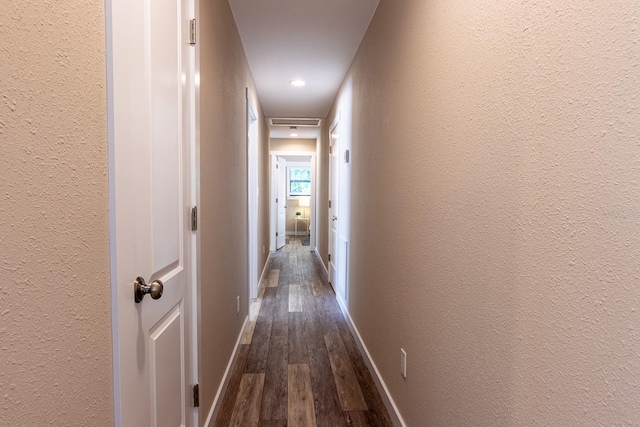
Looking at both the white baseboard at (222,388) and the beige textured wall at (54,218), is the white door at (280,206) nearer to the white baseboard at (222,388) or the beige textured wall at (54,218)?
the white baseboard at (222,388)

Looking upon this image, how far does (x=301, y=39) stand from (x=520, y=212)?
2374 millimetres

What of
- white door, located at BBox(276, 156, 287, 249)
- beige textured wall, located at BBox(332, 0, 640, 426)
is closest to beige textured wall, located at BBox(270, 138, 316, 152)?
white door, located at BBox(276, 156, 287, 249)

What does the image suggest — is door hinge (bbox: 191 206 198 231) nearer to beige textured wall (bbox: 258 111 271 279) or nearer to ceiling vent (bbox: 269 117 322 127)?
beige textured wall (bbox: 258 111 271 279)

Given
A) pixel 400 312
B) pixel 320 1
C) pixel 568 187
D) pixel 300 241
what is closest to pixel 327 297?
pixel 400 312

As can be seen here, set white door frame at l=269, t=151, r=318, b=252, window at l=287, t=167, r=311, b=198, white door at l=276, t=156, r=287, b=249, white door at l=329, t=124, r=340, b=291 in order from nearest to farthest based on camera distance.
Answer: white door at l=329, t=124, r=340, b=291 → white door frame at l=269, t=151, r=318, b=252 → white door at l=276, t=156, r=287, b=249 → window at l=287, t=167, r=311, b=198

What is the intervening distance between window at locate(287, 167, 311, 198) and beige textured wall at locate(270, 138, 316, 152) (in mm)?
2906

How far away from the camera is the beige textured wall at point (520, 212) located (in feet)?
1.95

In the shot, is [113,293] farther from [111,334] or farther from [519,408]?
[519,408]

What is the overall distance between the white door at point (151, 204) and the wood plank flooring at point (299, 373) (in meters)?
0.61

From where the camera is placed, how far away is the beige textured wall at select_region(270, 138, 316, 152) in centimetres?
711

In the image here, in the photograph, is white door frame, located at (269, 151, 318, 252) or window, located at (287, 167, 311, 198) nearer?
white door frame, located at (269, 151, 318, 252)

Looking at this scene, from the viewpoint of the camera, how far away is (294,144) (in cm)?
717

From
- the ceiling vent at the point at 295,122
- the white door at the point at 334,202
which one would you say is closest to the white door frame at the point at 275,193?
the ceiling vent at the point at 295,122

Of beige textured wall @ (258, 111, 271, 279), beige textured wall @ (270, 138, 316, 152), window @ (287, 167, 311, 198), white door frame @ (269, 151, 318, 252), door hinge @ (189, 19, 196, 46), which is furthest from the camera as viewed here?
window @ (287, 167, 311, 198)
